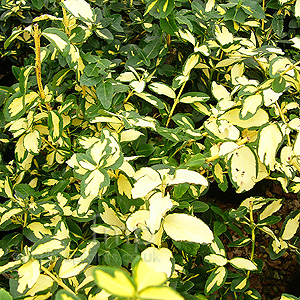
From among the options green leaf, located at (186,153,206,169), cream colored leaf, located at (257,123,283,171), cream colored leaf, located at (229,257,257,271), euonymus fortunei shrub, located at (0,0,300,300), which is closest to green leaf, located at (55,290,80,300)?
euonymus fortunei shrub, located at (0,0,300,300)

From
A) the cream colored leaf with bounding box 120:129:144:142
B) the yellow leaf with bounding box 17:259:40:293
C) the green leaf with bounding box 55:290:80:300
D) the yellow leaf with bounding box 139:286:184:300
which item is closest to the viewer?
the yellow leaf with bounding box 139:286:184:300

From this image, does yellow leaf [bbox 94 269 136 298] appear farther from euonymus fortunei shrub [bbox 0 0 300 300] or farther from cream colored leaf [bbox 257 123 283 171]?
cream colored leaf [bbox 257 123 283 171]

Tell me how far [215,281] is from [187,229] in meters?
0.33

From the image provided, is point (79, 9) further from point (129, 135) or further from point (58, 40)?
point (129, 135)

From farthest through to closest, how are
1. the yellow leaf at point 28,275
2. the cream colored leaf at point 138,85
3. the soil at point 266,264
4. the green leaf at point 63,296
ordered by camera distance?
the soil at point 266,264
the cream colored leaf at point 138,85
the yellow leaf at point 28,275
the green leaf at point 63,296

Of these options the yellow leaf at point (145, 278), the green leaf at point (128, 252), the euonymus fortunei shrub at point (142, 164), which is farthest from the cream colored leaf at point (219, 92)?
the yellow leaf at point (145, 278)

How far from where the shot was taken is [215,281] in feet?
3.11

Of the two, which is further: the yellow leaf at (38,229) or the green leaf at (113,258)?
the yellow leaf at (38,229)

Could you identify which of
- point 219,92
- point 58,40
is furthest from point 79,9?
point 219,92

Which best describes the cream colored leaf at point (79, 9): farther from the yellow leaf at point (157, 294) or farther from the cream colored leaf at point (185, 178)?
the yellow leaf at point (157, 294)

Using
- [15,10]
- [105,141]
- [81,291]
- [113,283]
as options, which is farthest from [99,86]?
[15,10]

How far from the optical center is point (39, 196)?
1.10 meters

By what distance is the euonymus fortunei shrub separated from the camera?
718mm

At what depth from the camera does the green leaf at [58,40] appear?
0.90 metres
